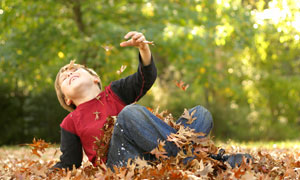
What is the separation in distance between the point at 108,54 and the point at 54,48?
1296 mm

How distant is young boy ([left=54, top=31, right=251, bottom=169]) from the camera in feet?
8.65

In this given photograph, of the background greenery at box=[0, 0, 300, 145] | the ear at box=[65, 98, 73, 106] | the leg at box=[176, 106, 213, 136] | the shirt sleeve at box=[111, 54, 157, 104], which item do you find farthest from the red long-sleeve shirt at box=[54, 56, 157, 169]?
the background greenery at box=[0, 0, 300, 145]

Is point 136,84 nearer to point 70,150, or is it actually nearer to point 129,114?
point 129,114

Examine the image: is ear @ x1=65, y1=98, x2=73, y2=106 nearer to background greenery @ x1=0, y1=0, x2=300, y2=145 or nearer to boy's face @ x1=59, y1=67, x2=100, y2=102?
boy's face @ x1=59, y1=67, x2=100, y2=102

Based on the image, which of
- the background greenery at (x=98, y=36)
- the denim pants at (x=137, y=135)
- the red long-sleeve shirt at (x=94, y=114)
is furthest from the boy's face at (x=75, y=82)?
the background greenery at (x=98, y=36)

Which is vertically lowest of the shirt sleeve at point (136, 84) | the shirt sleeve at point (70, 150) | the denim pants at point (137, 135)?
the shirt sleeve at point (70, 150)

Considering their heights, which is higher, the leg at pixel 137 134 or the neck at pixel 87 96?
the neck at pixel 87 96

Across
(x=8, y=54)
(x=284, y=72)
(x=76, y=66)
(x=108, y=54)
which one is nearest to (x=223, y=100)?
(x=284, y=72)

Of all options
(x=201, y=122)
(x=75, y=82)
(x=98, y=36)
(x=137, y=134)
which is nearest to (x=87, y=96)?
(x=75, y=82)

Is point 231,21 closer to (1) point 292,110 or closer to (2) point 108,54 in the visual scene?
(2) point 108,54

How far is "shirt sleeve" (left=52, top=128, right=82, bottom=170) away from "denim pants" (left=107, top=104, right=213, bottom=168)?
0.46 meters

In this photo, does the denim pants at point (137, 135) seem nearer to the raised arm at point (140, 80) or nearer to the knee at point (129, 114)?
the knee at point (129, 114)

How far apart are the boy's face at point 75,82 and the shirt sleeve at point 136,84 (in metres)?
0.21

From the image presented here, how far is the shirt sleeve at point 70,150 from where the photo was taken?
3.05 metres
